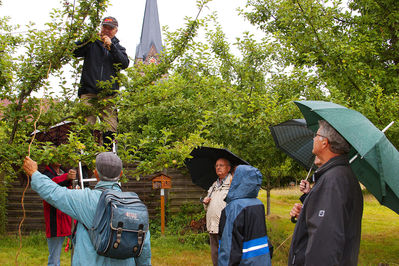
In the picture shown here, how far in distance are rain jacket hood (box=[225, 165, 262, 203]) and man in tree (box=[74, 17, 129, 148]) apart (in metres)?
1.39

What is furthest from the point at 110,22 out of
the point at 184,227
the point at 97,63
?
the point at 184,227

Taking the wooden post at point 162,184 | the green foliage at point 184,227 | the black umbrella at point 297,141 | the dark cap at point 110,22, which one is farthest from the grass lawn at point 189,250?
the dark cap at point 110,22

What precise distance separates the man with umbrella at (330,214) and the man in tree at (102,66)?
7.28ft

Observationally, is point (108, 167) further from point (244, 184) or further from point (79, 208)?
point (244, 184)

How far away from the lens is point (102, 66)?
3.90 meters

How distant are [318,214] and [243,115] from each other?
15.9ft

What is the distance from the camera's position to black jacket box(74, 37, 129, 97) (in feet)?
12.6

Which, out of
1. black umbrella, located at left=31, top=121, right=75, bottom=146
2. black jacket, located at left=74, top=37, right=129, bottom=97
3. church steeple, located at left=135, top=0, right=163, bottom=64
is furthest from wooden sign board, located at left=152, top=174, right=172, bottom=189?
church steeple, located at left=135, top=0, right=163, bottom=64

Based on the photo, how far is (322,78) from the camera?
7.27 meters

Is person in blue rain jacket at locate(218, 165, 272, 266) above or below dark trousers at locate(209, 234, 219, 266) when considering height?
above

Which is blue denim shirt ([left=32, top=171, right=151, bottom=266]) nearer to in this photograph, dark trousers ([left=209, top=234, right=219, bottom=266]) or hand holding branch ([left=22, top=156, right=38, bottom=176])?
hand holding branch ([left=22, top=156, right=38, bottom=176])

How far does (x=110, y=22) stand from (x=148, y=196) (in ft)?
23.8

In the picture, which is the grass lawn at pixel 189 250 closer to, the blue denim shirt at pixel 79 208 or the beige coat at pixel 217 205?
the beige coat at pixel 217 205

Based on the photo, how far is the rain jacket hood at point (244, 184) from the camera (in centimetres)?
372
